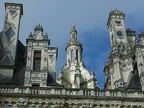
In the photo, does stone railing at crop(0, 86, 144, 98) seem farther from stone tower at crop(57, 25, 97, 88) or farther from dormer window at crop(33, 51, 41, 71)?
stone tower at crop(57, 25, 97, 88)

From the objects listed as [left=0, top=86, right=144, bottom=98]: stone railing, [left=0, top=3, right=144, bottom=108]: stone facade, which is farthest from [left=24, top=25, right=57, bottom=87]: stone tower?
[left=0, top=86, right=144, bottom=98]: stone railing

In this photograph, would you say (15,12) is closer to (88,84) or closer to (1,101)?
(1,101)

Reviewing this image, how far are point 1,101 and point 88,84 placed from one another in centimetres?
2500

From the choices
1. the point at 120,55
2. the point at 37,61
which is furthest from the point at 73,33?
the point at 37,61

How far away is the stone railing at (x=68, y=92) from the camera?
21.1 m

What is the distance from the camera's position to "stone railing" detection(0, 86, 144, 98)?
21.1 m

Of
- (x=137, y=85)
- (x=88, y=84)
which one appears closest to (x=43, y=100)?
(x=137, y=85)

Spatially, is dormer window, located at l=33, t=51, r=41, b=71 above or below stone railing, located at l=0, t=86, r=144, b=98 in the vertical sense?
above

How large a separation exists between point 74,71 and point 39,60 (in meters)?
23.3

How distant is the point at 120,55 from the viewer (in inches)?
1030

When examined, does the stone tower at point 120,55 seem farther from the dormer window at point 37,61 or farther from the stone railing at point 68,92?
the dormer window at point 37,61

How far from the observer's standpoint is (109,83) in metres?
27.8

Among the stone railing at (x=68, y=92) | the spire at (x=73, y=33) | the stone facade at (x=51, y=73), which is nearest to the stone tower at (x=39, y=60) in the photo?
the stone facade at (x=51, y=73)

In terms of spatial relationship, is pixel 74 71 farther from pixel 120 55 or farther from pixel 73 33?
pixel 120 55
